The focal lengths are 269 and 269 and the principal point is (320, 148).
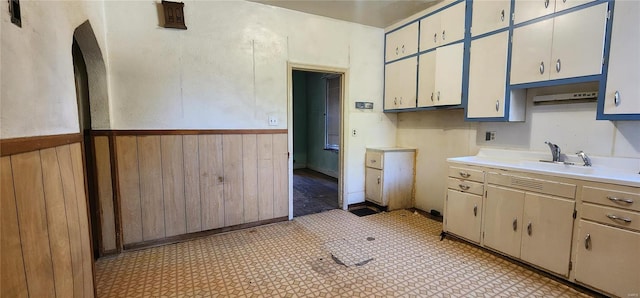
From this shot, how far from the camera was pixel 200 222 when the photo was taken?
3.00 m

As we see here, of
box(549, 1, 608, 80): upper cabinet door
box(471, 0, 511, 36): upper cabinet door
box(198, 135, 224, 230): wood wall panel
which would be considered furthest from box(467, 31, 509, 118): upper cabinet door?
box(198, 135, 224, 230): wood wall panel

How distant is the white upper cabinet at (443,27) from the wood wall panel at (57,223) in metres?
3.56

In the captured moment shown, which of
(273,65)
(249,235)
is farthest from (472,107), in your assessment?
(249,235)

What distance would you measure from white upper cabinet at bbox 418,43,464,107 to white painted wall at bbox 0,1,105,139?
10.9ft

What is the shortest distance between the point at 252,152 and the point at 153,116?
1.08 m

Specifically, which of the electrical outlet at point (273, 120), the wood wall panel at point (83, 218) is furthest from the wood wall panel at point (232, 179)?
the wood wall panel at point (83, 218)

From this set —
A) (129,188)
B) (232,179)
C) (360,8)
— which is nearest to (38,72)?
(129,188)

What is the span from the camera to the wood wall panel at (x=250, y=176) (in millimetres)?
3189

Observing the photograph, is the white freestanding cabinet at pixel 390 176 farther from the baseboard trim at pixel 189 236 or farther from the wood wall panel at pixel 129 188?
the wood wall panel at pixel 129 188

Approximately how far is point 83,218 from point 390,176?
3285 mm

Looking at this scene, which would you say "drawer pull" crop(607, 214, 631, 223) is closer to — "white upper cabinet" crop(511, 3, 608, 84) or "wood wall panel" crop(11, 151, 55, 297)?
"white upper cabinet" crop(511, 3, 608, 84)

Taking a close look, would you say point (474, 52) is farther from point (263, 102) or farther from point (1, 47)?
point (1, 47)

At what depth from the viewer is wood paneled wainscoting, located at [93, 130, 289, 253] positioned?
262cm

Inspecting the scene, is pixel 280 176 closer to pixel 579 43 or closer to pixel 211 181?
pixel 211 181
